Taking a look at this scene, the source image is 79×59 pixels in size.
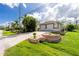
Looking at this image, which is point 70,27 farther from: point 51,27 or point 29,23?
point 29,23

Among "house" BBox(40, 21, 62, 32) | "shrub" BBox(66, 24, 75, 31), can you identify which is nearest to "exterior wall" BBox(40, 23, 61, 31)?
"house" BBox(40, 21, 62, 32)

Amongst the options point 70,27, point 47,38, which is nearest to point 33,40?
point 47,38

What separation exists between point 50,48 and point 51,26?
0.24 meters

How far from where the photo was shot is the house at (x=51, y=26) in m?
2.04

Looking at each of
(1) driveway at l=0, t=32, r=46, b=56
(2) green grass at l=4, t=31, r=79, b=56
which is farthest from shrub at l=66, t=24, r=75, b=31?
(1) driveway at l=0, t=32, r=46, b=56

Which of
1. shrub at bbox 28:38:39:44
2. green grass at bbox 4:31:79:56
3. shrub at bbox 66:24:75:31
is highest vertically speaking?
shrub at bbox 66:24:75:31

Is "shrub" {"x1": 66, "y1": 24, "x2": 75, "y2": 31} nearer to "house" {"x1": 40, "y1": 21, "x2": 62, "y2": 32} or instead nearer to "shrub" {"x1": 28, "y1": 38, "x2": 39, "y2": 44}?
"house" {"x1": 40, "y1": 21, "x2": 62, "y2": 32}

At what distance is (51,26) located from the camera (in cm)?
205

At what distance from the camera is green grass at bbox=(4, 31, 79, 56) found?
1.98 meters

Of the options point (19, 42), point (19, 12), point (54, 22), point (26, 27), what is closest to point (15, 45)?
point (19, 42)

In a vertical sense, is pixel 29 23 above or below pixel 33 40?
above

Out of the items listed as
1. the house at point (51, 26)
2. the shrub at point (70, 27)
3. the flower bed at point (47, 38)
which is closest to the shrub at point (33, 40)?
the flower bed at point (47, 38)

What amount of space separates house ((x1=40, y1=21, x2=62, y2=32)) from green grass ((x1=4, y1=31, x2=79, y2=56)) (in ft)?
0.46

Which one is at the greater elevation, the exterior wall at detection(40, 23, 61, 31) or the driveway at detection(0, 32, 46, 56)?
the exterior wall at detection(40, 23, 61, 31)
